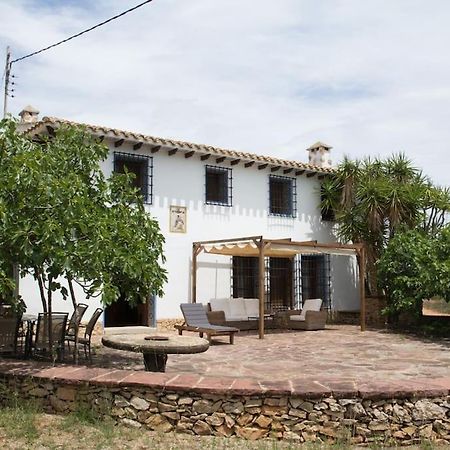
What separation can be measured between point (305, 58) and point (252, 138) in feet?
27.7

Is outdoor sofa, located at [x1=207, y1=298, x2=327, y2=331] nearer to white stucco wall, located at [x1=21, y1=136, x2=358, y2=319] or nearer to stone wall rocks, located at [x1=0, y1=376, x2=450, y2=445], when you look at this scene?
white stucco wall, located at [x1=21, y1=136, x2=358, y2=319]

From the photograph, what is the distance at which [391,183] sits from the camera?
51.6 ft

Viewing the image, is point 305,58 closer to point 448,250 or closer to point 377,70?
point 377,70

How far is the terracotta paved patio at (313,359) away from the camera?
8.05m

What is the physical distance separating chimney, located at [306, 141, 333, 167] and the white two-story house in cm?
168

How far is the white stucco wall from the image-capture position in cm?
1372

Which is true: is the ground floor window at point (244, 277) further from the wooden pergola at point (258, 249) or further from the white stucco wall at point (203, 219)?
the wooden pergola at point (258, 249)

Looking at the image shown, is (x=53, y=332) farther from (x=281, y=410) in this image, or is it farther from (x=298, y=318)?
(x=298, y=318)

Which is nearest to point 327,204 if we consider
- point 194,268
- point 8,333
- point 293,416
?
point 194,268

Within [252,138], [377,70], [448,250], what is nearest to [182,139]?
[252,138]

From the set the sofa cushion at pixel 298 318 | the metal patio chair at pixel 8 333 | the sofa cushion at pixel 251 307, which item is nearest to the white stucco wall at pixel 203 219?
the sofa cushion at pixel 251 307

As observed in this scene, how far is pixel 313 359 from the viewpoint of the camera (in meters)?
9.52

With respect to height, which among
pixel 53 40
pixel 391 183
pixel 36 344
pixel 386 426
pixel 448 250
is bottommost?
pixel 386 426

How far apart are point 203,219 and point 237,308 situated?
2.42 metres
